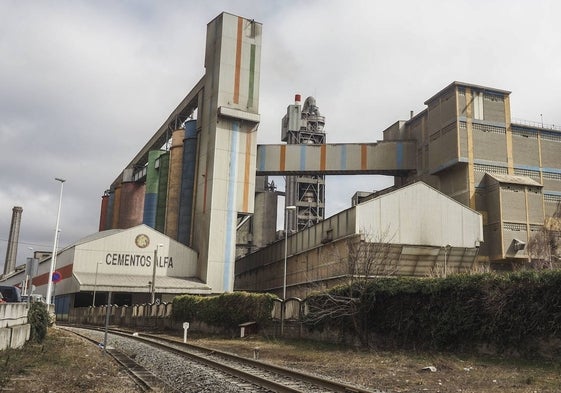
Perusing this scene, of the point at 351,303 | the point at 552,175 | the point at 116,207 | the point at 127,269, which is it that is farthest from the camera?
the point at 116,207

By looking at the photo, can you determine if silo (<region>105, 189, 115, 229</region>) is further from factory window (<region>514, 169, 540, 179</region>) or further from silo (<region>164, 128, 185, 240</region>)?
factory window (<region>514, 169, 540, 179</region>)

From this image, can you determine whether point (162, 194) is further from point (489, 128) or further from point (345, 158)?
point (489, 128)

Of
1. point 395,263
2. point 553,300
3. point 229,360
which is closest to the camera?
point 553,300

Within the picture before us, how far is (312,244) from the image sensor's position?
54.4m

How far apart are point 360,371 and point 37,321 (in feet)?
44.4

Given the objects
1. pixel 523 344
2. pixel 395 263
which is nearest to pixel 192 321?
pixel 395 263

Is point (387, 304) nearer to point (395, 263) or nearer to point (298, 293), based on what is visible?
point (395, 263)

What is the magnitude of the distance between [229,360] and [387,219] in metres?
30.5

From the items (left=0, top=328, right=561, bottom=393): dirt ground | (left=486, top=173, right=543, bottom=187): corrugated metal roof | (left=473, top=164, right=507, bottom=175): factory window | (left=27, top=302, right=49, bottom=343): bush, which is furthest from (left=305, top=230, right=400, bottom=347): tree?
(left=473, top=164, right=507, bottom=175): factory window

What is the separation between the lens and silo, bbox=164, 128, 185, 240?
6938 cm

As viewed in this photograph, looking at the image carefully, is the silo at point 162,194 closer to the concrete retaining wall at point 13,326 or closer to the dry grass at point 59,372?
the concrete retaining wall at point 13,326

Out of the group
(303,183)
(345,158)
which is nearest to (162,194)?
(303,183)

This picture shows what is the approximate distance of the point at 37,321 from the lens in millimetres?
21531

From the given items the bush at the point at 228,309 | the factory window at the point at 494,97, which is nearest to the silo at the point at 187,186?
the bush at the point at 228,309
